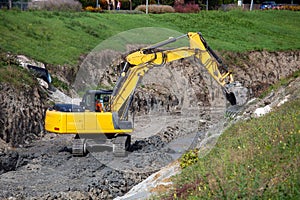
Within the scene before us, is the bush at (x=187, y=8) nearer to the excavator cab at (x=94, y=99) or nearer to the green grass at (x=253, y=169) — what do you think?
the excavator cab at (x=94, y=99)

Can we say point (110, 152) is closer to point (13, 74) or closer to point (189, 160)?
point (189, 160)

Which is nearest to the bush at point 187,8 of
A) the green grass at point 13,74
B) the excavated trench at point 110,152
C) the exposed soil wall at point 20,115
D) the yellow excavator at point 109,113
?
the excavated trench at point 110,152

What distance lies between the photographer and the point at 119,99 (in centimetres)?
2266

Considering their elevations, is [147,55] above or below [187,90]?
above

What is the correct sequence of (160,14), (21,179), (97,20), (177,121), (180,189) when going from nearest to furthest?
(180,189) < (21,179) < (177,121) < (97,20) < (160,14)

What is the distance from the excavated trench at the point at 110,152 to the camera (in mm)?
18453

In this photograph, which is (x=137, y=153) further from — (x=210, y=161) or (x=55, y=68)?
(x=55, y=68)

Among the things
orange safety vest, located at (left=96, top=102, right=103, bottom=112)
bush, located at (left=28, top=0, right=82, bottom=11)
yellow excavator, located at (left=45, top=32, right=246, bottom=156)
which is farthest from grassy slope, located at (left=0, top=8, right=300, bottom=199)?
orange safety vest, located at (left=96, top=102, right=103, bottom=112)

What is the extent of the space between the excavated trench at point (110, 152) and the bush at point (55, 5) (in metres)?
13.0

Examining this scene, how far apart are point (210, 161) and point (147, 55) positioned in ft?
30.7

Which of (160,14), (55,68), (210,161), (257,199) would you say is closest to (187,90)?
(55,68)

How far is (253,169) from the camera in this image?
12672mm

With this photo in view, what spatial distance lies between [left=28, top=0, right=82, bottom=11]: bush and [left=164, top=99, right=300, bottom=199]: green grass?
36.2m

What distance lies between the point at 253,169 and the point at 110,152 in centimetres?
1107
